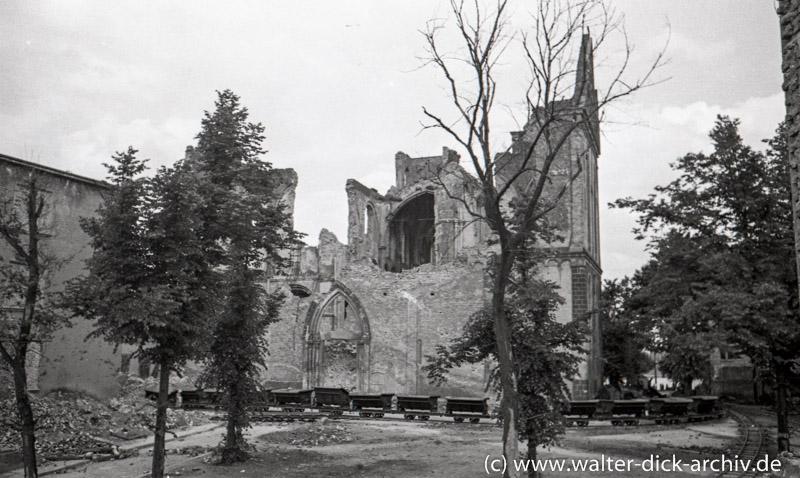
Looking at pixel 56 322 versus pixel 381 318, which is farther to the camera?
pixel 381 318

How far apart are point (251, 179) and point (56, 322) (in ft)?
17.1

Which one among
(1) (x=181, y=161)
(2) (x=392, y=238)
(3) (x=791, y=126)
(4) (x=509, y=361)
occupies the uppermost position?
(2) (x=392, y=238)

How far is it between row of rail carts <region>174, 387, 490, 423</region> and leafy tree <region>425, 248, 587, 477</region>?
34.6 ft

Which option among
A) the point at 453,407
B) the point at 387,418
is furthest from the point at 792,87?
the point at 387,418

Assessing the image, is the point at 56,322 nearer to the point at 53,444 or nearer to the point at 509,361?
the point at 53,444

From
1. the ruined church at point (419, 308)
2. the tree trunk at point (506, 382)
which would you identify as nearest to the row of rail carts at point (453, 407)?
the ruined church at point (419, 308)

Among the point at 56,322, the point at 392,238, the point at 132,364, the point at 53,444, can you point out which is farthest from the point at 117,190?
the point at 392,238

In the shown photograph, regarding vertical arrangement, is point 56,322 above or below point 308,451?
above

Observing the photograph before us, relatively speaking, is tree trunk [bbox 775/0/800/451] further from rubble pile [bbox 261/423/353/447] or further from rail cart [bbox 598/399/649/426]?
rail cart [bbox 598/399/649/426]

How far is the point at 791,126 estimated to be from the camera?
5820mm

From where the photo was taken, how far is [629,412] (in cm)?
2189

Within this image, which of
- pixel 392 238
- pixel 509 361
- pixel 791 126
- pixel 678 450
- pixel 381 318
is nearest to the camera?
pixel 791 126

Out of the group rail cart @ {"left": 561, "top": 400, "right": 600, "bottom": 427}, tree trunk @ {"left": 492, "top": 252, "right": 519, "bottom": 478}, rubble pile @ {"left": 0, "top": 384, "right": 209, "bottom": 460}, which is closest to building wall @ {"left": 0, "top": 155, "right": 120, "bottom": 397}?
rubble pile @ {"left": 0, "top": 384, "right": 209, "bottom": 460}

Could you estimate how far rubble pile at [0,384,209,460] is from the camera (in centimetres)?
1423
